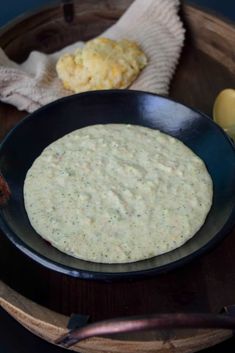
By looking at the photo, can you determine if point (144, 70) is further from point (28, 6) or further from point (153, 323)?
point (153, 323)

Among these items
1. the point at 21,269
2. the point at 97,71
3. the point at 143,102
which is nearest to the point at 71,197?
the point at 21,269

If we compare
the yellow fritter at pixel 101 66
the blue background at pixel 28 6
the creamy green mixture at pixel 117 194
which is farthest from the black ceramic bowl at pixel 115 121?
the blue background at pixel 28 6

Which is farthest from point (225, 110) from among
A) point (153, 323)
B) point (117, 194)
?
point (153, 323)

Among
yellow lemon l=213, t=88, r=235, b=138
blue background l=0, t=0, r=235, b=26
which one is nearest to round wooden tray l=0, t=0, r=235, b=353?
yellow lemon l=213, t=88, r=235, b=138

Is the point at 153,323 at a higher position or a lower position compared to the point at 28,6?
higher

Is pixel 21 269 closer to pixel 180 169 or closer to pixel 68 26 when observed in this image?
pixel 180 169

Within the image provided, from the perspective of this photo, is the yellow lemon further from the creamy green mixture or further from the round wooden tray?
the creamy green mixture

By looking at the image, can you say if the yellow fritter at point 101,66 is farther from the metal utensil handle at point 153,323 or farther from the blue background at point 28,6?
the metal utensil handle at point 153,323
